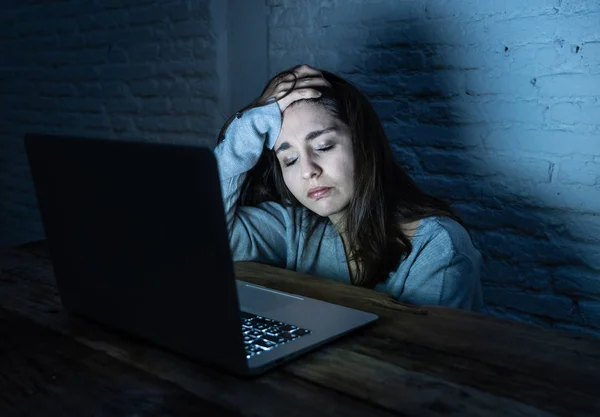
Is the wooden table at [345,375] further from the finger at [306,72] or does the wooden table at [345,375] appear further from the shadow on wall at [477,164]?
the shadow on wall at [477,164]

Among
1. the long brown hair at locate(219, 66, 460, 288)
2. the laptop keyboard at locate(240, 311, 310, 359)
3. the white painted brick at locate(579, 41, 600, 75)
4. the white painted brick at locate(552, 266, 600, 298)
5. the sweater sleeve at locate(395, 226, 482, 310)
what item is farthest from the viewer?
the white painted brick at locate(552, 266, 600, 298)

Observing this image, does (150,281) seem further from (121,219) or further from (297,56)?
(297,56)

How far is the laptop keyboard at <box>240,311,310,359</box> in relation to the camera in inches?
32.5

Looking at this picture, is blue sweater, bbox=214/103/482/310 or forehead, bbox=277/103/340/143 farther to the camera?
forehead, bbox=277/103/340/143

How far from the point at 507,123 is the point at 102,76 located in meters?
1.87

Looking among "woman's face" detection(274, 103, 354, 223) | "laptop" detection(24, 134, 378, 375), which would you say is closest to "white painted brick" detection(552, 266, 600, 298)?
"woman's face" detection(274, 103, 354, 223)

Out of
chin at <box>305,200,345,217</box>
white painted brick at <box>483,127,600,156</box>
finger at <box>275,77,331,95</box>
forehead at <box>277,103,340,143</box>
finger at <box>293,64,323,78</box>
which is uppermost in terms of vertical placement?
finger at <box>293,64,323,78</box>

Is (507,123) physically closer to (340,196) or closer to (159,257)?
(340,196)

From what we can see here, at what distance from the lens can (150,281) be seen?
2.65 feet

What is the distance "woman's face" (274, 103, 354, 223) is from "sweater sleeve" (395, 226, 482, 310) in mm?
223

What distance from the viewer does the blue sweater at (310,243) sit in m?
1.29

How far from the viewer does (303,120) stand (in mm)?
1445

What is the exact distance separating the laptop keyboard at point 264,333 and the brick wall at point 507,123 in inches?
38.3

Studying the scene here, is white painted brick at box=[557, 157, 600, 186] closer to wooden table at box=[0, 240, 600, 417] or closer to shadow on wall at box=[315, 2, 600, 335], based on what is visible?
shadow on wall at box=[315, 2, 600, 335]
